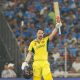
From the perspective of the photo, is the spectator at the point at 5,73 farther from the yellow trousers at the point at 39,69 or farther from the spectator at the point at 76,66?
the yellow trousers at the point at 39,69

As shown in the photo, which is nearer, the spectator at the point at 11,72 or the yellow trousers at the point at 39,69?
the yellow trousers at the point at 39,69

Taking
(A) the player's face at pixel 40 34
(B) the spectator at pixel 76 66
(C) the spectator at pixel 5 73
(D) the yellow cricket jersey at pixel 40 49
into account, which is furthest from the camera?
(B) the spectator at pixel 76 66

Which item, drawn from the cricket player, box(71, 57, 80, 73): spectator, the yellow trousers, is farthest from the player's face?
box(71, 57, 80, 73): spectator

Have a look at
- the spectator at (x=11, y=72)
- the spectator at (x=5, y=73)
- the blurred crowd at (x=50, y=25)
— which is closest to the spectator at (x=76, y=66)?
the blurred crowd at (x=50, y=25)

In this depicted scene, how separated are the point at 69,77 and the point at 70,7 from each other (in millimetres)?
5099

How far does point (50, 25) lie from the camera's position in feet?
64.9

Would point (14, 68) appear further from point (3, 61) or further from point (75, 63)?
point (75, 63)

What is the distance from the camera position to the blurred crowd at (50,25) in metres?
17.1

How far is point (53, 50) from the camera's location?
17.3m

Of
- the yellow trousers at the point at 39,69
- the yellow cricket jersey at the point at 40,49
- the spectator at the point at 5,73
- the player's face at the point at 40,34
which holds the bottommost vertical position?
the spectator at the point at 5,73

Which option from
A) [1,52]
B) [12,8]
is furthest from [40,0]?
[1,52]

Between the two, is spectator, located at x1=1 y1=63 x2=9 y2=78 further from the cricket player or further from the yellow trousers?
the yellow trousers

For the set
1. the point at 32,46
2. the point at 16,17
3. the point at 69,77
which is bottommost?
the point at 69,77

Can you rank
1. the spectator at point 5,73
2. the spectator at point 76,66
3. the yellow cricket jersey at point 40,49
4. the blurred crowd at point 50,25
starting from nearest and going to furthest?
the yellow cricket jersey at point 40,49 < the spectator at point 5,73 < the spectator at point 76,66 < the blurred crowd at point 50,25
